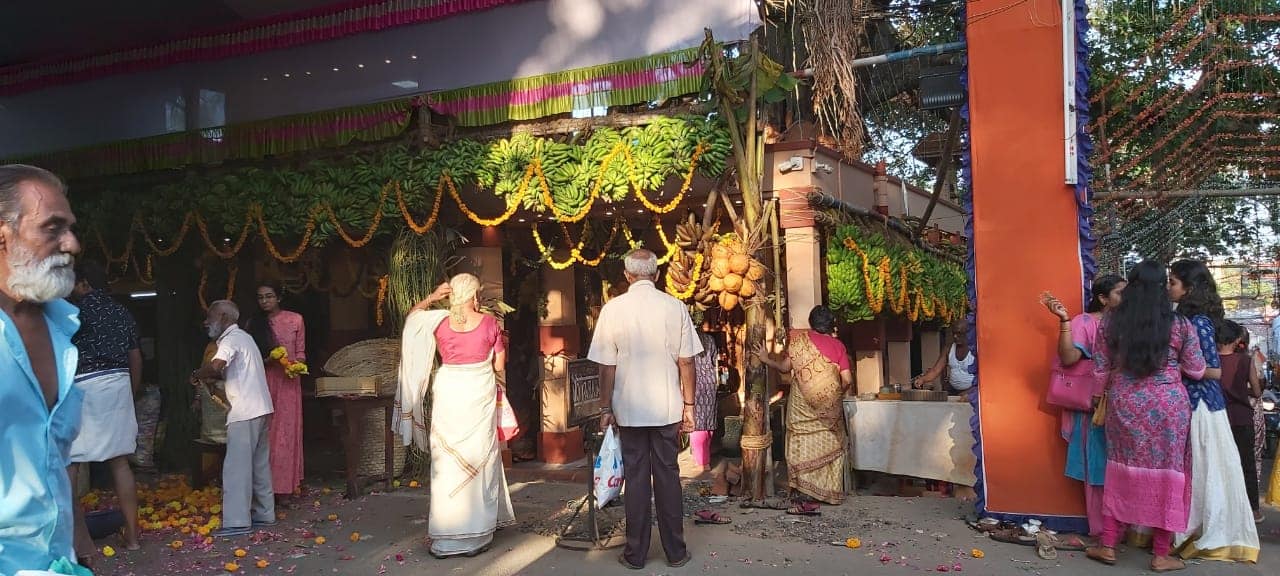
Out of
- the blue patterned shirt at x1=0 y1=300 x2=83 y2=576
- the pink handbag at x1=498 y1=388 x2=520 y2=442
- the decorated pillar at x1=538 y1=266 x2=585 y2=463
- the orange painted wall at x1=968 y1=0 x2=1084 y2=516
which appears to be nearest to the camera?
the blue patterned shirt at x1=0 y1=300 x2=83 y2=576

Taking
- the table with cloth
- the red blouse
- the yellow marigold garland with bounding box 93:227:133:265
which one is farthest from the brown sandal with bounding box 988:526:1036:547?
the yellow marigold garland with bounding box 93:227:133:265

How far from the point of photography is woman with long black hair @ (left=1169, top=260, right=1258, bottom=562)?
4.98m

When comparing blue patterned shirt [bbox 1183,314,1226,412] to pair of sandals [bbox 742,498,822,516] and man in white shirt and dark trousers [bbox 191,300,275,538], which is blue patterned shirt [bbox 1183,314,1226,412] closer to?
pair of sandals [bbox 742,498,822,516]

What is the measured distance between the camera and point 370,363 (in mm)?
8203

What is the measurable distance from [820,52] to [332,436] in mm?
7664

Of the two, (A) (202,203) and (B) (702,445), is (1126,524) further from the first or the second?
(A) (202,203)

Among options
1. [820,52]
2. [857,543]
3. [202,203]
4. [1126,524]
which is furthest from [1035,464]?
[202,203]

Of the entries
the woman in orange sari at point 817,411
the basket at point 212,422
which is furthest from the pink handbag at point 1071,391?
the basket at point 212,422

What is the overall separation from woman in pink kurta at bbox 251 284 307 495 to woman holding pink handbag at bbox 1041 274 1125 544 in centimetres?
557

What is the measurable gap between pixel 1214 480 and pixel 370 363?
21.0 feet

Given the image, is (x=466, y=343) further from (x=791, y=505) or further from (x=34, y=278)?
(x=34, y=278)

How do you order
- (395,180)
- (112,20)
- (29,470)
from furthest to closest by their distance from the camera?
(112,20)
(395,180)
(29,470)

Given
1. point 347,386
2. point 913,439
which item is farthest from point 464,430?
point 913,439

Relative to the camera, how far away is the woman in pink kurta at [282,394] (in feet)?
24.1
